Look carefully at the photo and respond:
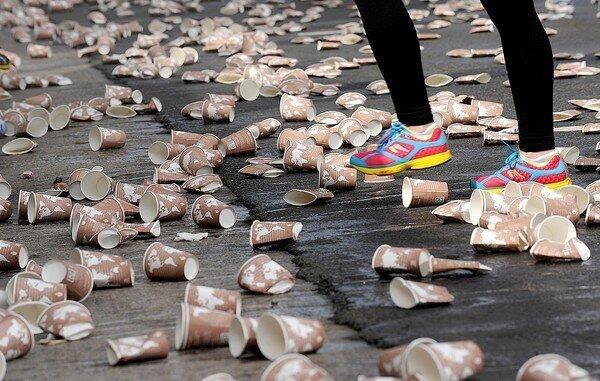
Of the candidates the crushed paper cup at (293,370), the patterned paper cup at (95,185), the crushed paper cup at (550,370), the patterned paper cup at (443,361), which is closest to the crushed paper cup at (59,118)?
the patterned paper cup at (95,185)

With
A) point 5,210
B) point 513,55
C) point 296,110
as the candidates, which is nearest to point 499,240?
point 513,55

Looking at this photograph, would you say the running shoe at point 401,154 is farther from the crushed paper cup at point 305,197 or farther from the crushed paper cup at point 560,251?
the crushed paper cup at point 560,251

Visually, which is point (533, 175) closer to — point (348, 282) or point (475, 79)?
point (348, 282)

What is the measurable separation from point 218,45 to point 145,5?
4310mm

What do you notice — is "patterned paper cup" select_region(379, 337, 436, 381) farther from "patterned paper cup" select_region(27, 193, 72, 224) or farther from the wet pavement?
"patterned paper cup" select_region(27, 193, 72, 224)

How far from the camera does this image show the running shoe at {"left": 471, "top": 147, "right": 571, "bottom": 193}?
3.63 meters

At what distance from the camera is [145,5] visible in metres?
12.8

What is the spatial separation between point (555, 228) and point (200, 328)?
3.57 feet

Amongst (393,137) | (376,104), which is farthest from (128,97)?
(393,137)

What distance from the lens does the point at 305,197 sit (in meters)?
3.84

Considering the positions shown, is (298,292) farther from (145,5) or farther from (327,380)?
(145,5)

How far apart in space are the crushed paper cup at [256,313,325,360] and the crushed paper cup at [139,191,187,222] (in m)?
1.42

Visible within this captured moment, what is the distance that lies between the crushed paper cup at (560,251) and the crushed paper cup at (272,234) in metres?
0.72

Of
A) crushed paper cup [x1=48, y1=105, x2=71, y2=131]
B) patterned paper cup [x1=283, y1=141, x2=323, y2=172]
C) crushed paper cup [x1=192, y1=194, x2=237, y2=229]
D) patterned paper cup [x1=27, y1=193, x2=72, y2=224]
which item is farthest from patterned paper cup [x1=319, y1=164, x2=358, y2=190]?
crushed paper cup [x1=48, y1=105, x2=71, y2=131]
